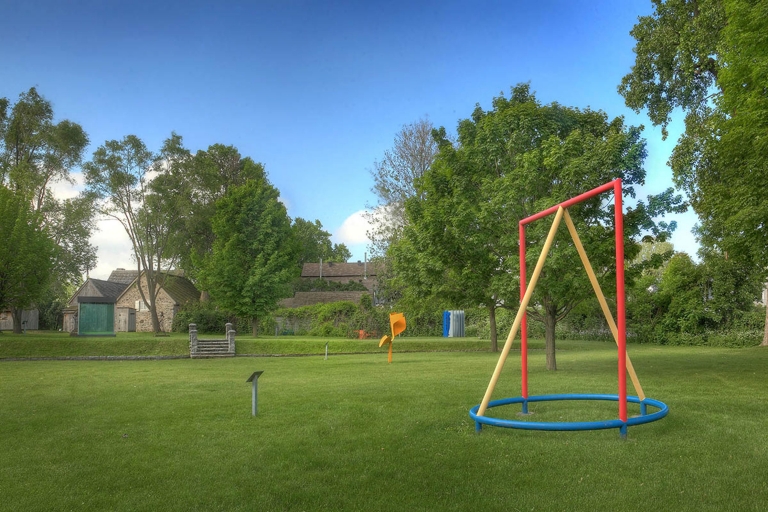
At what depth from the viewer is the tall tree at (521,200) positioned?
655 inches

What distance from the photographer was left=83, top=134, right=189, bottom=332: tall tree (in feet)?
143

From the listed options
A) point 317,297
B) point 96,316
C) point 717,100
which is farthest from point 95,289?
point 717,100

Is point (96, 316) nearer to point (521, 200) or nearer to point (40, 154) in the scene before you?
point (40, 154)

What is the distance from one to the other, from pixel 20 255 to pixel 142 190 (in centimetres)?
1218

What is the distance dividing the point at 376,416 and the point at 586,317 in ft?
107

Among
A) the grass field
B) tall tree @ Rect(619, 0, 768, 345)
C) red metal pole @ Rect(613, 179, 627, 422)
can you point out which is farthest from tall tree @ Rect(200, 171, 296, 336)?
red metal pole @ Rect(613, 179, 627, 422)

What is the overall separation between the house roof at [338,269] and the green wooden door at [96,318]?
141 feet

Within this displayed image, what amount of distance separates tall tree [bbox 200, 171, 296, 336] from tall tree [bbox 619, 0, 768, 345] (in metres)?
26.2

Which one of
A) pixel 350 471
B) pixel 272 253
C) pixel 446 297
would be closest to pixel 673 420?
pixel 350 471

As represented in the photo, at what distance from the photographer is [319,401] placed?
40.9 feet

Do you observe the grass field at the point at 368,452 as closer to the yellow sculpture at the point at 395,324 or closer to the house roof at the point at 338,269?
the yellow sculpture at the point at 395,324

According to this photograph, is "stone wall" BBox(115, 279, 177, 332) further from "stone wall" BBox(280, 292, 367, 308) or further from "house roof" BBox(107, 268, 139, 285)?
"house roof" BBox(107, 268, 139, 285)

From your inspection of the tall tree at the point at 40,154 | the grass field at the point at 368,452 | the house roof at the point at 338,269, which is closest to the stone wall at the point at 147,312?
the tall tree at the point at 40,154

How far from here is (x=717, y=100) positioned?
18.4 metres
